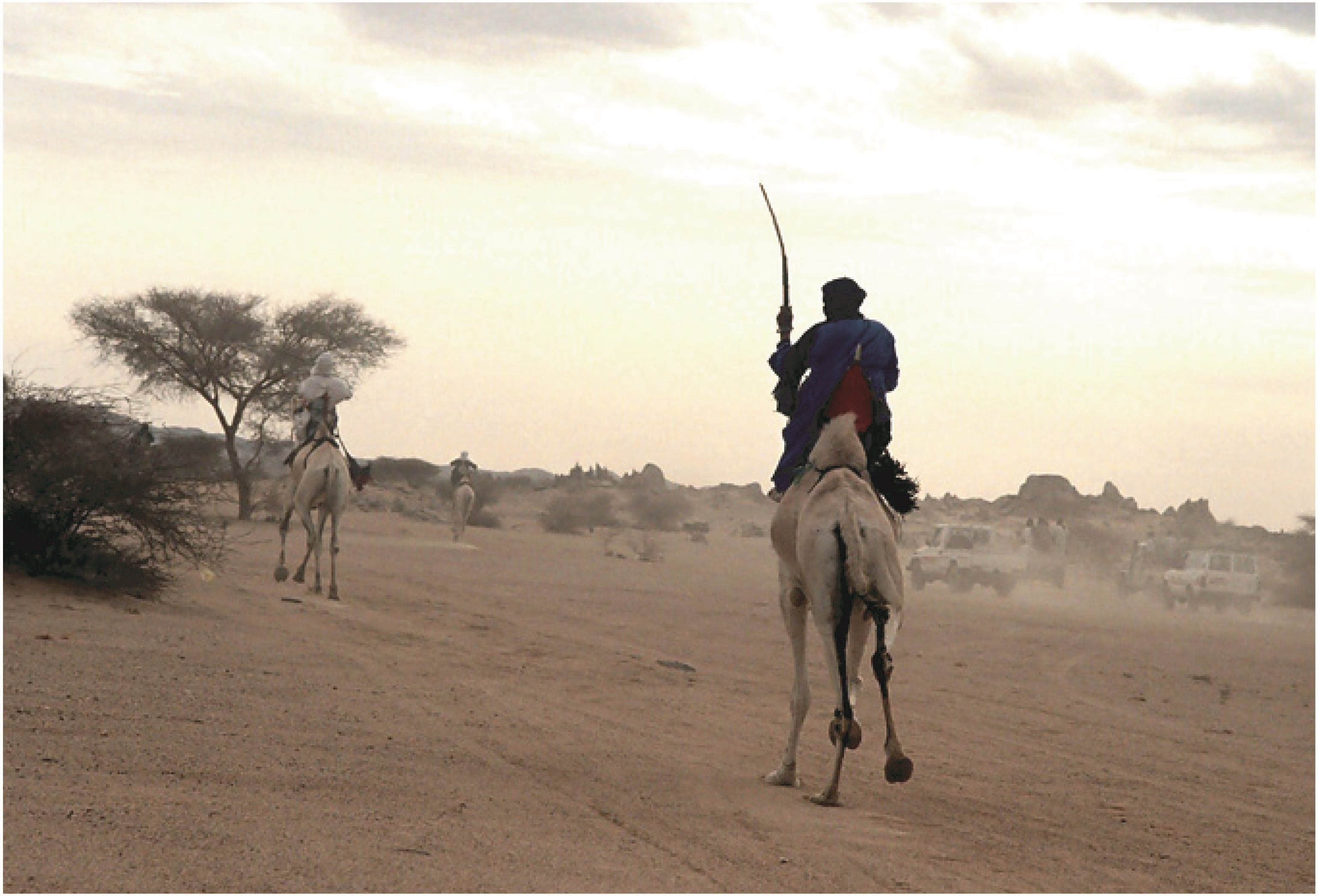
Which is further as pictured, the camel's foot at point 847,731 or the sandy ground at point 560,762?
the camel's foot at point 847,731

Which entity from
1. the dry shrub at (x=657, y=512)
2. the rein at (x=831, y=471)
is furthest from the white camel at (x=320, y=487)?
the dry shrub at (x=657, y=512)

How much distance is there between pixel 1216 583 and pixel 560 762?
1380 inches

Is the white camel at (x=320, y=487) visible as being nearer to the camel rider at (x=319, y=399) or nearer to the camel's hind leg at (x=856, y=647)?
the camel rider at (x=319, y=399)

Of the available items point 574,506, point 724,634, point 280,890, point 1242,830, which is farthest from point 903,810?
point 574,506

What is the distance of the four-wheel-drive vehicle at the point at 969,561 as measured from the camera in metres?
39.3

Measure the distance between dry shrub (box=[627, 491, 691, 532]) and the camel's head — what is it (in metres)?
59.9

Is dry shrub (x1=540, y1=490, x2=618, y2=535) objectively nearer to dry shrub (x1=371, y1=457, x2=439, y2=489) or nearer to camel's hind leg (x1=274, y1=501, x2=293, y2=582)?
dry shrub (x1=371, y1=457, x2=439, y2=489)

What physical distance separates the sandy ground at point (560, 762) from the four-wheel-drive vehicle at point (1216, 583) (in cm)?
2069

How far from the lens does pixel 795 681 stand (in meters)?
10.0

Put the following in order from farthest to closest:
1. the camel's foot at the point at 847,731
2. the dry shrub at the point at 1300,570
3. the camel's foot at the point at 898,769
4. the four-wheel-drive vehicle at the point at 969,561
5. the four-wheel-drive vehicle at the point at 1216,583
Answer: the dry shrub at the point at 1300,570, the four-wheel-drive vehicle at the point at 1216,583, the four-wheel-drive vehicle at the point at 969,561, the camel's foot at the point at 847,731, the camel's foot at the point at 898,769

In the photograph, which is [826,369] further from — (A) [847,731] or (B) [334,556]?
(B) [334,556]

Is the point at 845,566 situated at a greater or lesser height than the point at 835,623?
greater

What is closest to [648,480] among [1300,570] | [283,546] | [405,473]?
[405,473]

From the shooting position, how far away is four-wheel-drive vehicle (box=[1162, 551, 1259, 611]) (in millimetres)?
41688
